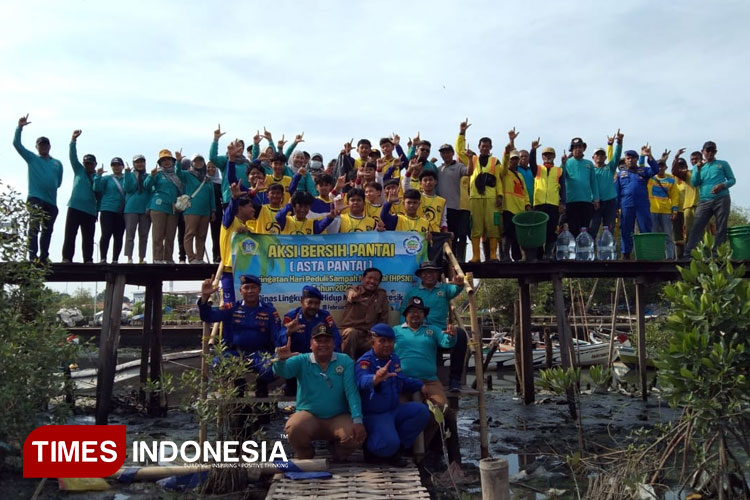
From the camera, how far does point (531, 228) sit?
10.4 metres

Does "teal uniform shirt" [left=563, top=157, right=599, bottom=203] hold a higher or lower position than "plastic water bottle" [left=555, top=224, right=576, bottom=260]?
higher

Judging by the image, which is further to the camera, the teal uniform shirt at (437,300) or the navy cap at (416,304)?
the teal uniform shirt at (437,300)

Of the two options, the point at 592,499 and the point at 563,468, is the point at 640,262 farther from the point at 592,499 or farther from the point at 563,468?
the point at 592,499

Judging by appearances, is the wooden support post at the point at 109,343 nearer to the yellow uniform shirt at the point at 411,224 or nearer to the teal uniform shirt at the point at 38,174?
the teal uniform shirt at the point at 38,174

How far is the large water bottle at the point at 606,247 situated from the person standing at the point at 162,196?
7843mm

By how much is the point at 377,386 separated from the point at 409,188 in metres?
4.53

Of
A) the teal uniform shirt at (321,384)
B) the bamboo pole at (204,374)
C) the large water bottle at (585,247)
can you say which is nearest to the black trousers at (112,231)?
the bamboo pole at (204,374)

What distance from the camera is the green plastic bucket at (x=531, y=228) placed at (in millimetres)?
10383

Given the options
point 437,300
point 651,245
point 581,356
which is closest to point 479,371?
point 437,300

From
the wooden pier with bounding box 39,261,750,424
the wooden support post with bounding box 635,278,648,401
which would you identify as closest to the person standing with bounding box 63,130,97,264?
the wooden pier with bounding box 39,261,750,424

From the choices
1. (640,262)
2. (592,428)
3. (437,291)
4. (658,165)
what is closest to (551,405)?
(592,428)

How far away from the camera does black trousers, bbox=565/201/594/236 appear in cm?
1152

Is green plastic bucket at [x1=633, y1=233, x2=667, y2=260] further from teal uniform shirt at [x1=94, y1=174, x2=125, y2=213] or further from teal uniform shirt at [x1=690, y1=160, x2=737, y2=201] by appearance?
teal uniform shirt at [x1=94, y1=174, x2=125, y2=213]

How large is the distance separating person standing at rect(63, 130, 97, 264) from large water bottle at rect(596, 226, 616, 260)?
9.29m
